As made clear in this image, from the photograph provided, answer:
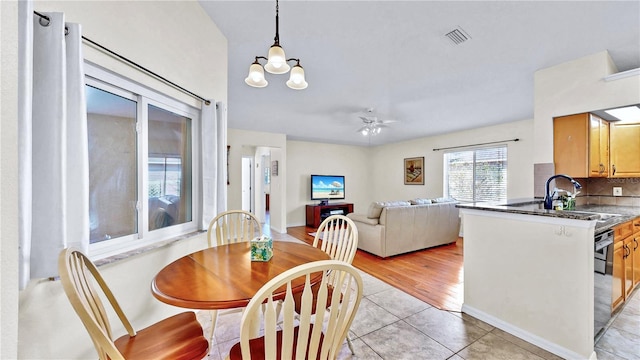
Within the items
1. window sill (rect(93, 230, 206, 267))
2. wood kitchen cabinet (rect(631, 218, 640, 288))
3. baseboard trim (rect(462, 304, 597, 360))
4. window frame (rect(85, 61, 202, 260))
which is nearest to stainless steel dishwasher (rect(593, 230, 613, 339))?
baseboard trim (rect(462, 304, 597, 360))

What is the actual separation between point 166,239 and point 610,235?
3425 mm

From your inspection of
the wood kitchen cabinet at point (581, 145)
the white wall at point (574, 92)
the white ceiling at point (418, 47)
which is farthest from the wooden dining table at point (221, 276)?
the white wall at point (574, 92)

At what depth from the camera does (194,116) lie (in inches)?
87.6

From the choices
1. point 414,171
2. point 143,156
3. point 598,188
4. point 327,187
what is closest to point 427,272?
point 598,188

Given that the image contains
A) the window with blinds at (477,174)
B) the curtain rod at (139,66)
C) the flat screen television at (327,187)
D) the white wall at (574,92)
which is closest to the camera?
the curtain rod at (139,66)

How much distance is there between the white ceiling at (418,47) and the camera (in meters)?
1.82

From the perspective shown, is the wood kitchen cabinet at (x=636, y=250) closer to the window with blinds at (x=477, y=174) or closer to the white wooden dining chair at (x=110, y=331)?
the window with blinds at (x=477, y=174)

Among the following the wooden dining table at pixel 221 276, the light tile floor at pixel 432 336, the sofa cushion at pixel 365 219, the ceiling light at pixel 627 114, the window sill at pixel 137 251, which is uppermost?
A: the ceiling light at pixel 627 114

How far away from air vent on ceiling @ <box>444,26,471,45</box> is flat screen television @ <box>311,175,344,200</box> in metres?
4.72

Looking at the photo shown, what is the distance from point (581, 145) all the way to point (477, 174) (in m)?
2.82

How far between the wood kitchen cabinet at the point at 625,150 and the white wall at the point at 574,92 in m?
0.70

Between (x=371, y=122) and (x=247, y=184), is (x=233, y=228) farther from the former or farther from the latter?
(x=247, y=184)

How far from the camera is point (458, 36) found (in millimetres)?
2104
